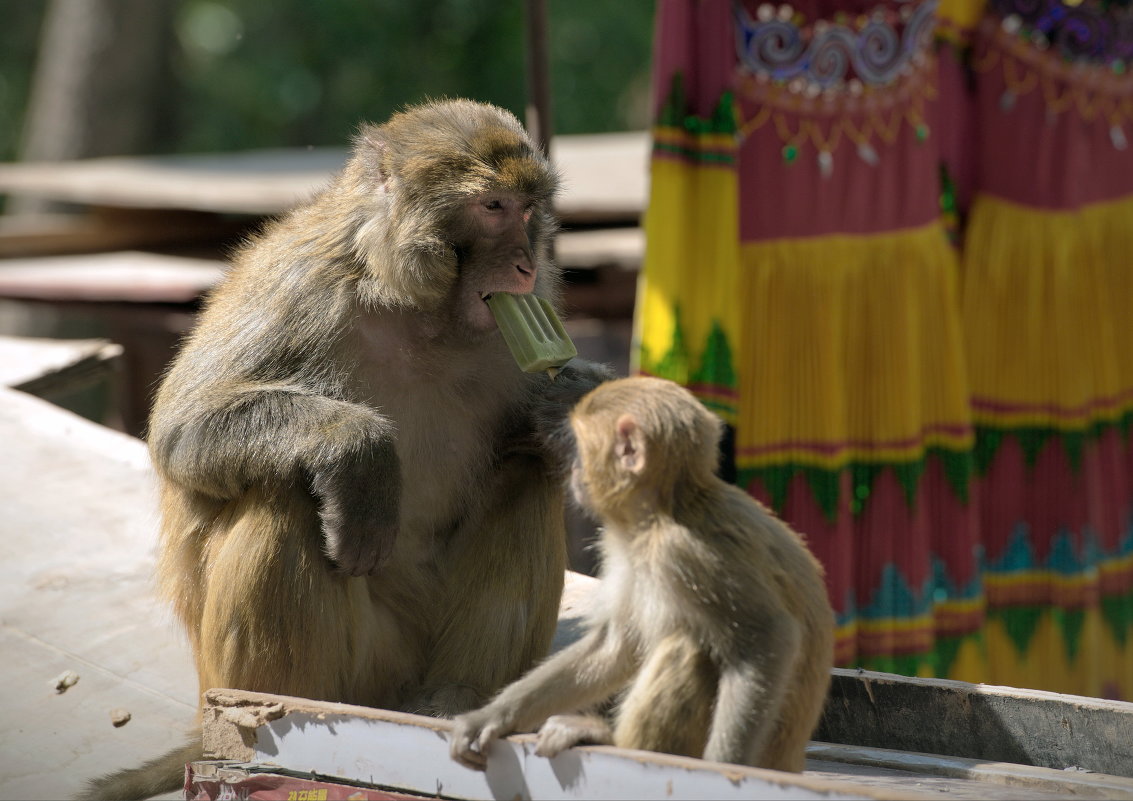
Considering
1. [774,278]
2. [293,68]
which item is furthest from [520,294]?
[293,68]

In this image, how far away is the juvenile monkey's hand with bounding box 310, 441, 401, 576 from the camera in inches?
122

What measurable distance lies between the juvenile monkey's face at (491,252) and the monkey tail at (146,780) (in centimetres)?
131

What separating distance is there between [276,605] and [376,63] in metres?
18.5

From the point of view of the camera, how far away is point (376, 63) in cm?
A: 2056

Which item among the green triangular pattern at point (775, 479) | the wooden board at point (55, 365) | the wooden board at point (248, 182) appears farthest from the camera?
the wooden board at point (248, 182)

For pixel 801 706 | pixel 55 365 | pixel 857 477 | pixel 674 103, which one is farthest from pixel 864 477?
pixel 55 365

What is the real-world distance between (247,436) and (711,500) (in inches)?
45.2

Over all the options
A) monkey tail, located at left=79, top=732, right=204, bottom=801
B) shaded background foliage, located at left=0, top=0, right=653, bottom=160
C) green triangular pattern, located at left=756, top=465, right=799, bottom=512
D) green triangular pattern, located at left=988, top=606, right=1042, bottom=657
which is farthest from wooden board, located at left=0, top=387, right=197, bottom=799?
shaded background foliage, located at left=0, top=0, right=653, bottom=160

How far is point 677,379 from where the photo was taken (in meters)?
4.71

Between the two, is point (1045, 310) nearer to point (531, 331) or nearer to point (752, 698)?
point (531, 331)

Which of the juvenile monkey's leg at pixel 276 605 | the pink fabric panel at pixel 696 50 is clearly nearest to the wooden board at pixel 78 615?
the juvenile monkey's leg at pixel 276 605

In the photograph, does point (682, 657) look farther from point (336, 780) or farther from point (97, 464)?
point (97, 464)

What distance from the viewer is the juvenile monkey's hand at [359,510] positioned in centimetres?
310

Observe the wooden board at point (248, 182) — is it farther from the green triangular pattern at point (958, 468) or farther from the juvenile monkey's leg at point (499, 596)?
the juvenile monkey's leg at point (499, 596)
